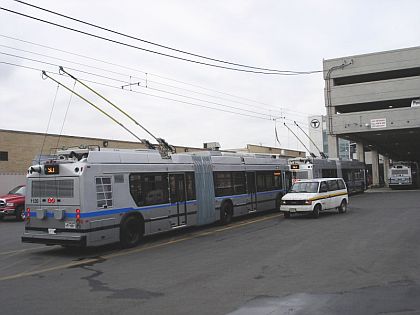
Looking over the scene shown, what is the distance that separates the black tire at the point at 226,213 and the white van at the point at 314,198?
2.64 metres

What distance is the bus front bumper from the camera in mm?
11422

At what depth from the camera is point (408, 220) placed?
1733 cm

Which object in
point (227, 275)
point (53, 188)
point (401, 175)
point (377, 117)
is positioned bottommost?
point (227, 275)

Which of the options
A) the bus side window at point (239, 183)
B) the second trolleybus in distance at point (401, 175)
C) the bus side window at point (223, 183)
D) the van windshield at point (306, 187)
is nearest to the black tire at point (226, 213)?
the bus side window at point (223, 183)

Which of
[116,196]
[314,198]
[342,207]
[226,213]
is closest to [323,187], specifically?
[314,198]

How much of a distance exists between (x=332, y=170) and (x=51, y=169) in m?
27.6

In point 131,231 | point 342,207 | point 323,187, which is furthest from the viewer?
point 342,207

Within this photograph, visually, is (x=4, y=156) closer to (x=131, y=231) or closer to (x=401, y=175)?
(x=131, y=231)

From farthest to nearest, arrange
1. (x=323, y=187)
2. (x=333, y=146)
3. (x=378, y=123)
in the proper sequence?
(x=333, y=146)
(x=378, y=123)
(x=323, y=187)

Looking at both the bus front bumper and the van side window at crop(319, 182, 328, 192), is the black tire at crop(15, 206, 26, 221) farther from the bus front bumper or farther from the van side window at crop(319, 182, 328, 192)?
the van side window at crop(319, 182, 328, 192)

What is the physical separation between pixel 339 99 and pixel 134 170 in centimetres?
4004

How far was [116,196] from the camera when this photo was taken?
41.4ft

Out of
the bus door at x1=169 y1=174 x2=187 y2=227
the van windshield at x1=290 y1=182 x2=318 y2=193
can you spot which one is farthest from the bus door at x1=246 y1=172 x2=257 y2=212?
the bus door at x1=169 y1=174 x2=187 y2=227

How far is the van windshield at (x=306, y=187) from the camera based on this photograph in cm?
2041
